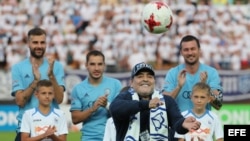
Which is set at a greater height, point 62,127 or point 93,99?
point 93,99

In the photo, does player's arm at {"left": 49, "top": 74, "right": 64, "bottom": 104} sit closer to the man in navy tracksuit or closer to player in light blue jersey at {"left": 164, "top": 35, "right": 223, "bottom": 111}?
player in light blue jersey at {"left": 164, "top": 35, "right": 223, "bottom": 111}

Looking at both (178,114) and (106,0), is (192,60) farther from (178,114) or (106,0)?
(106,0)

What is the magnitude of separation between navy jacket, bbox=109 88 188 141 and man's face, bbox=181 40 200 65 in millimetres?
2440

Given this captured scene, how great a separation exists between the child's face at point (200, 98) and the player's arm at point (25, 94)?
1997 millimetres

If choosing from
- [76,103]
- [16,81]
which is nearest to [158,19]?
[76,103]

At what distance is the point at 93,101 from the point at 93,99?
1.2 inches

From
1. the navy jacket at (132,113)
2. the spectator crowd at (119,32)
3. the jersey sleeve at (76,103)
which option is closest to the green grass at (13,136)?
the spectator crowd at (119,32)

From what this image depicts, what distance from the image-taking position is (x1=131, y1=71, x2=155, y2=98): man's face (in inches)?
307

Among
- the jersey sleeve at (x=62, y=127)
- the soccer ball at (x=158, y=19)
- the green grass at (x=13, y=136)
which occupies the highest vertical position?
the soccer ball at (x=158, y=19)

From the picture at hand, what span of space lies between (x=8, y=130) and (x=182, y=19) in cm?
818

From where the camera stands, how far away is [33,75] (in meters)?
10.7

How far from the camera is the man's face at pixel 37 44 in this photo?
10.5 meters

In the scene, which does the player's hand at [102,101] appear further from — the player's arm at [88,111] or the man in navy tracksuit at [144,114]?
the man in navy tracksuit at [144,114]

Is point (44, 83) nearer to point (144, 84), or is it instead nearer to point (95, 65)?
point (95, 65)
